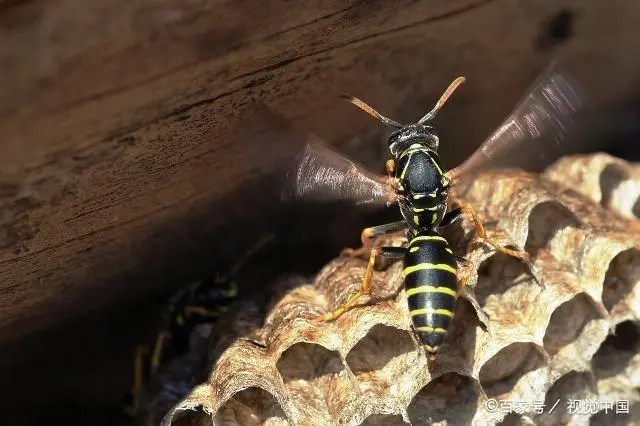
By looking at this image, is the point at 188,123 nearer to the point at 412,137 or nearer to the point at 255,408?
the point at 412,137

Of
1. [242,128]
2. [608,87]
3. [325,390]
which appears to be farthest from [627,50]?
[325,390]

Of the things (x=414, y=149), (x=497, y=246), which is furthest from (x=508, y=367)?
(x=414, y=149)

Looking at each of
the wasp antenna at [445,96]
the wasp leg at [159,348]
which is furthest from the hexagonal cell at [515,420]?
the wasp leg at [159,348]

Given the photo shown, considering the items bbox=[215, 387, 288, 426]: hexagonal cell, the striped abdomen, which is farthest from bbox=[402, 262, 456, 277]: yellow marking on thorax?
bbox=[215, 387, 288, 426]: hexagonal cell

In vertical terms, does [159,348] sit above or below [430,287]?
above

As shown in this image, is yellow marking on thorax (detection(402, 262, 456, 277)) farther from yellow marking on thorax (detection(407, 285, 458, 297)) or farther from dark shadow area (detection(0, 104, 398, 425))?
dark shadow area (detection(0, 104, 398, 425))
